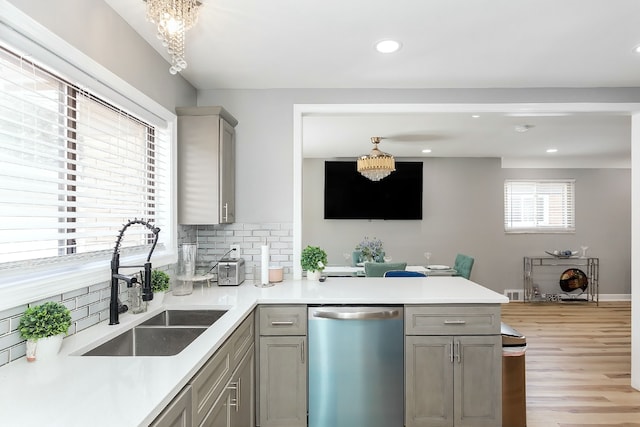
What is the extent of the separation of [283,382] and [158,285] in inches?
37.4

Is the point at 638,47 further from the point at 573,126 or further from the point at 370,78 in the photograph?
the point at 573,126

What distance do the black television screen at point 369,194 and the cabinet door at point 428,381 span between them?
408 centimetres

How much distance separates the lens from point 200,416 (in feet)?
4.55

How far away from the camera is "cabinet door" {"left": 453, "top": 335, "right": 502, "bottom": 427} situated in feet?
7.89

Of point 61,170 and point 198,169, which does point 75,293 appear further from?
point 198,169

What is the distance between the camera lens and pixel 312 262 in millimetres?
3035

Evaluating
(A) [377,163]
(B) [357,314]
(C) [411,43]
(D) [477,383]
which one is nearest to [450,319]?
(D) [477,383]

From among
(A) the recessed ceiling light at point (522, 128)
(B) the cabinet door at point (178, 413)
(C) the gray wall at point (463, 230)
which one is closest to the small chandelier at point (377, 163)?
(A) the recessed ceiling light at point (522, 128)

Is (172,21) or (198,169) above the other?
(172,21)

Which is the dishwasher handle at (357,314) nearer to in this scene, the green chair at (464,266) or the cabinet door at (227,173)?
the cabinet door at (227,173)

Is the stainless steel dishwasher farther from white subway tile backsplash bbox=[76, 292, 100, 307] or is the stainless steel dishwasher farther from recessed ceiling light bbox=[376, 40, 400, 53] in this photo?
recessed ceiling light bbox=[376, 40, 400, 53]

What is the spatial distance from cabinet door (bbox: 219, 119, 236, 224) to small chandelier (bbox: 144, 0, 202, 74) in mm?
1081

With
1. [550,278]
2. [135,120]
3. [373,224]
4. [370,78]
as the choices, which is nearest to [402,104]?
[370,78]

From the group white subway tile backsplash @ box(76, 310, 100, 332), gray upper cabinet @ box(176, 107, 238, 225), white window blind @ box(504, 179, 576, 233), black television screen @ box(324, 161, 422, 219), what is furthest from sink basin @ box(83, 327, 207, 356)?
white window blind @ box(504, 179, 576, 233)
